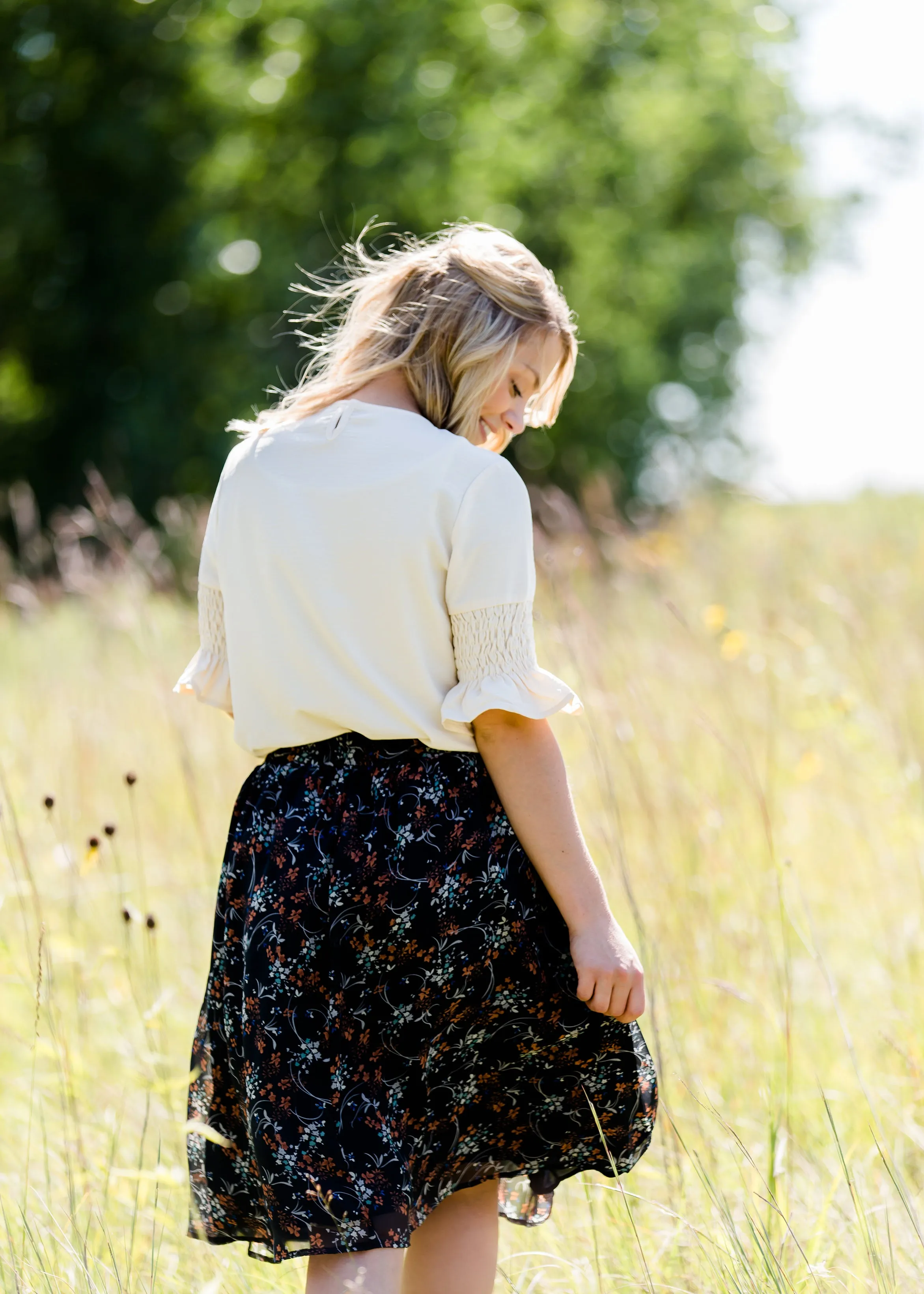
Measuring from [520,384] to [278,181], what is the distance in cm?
1180

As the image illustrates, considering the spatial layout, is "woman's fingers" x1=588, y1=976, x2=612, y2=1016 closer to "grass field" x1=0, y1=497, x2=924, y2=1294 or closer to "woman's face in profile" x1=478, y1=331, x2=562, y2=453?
"grass field" x1=0, y1=497, x2=924, y2=1294

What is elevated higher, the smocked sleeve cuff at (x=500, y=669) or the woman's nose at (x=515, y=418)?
the woman's nose at (x=515, y=418)

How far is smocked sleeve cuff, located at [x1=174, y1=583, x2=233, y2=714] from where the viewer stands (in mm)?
1500

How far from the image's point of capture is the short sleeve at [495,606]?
126cm

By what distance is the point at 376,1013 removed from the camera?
1286 millimetres

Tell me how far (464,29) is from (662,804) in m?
11.5

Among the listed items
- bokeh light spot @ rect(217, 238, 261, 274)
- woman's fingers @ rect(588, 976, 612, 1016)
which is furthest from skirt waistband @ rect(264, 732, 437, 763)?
bokeh light spot @ rect(217, 238, 261, 274)

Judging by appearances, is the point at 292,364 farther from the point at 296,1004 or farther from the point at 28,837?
the point at 296,1004

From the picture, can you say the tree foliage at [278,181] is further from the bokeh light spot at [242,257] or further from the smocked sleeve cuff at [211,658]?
the smocked sleeve cuff at [211,658]

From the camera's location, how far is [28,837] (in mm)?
3391

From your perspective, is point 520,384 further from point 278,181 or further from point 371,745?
point 278,181

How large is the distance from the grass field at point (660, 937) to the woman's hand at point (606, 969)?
0.25 metres

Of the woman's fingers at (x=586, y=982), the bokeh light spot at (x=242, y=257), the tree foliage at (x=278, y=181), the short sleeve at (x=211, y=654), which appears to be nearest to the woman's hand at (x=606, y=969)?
the woman's fingers at (x=586, y=982)

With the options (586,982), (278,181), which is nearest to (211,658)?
(586,982)
